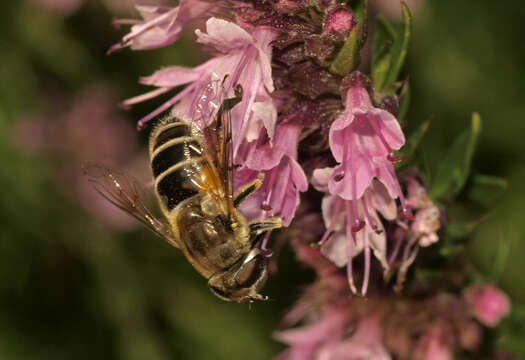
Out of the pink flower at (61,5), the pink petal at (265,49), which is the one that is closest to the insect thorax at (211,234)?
the pink petal at (265,49)

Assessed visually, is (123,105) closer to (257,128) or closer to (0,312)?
(257,128)

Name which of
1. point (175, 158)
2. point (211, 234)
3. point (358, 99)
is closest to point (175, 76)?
point (175, 158)

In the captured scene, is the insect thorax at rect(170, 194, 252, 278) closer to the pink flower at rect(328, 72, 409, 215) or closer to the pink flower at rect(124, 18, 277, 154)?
the pink flower at rect(124, 18, 277, 154)

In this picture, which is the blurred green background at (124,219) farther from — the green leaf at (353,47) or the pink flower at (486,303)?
the green leaf at (353,47)

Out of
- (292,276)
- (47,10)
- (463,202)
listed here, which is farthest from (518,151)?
(47,10)

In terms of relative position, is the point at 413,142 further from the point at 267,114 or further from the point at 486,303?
the point at 486,303
